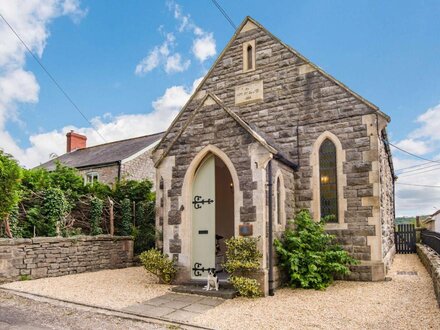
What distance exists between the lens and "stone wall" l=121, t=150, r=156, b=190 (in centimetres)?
1922

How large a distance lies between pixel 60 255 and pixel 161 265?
3746 millimetres

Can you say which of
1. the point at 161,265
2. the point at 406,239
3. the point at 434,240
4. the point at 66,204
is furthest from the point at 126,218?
the point at 406,239

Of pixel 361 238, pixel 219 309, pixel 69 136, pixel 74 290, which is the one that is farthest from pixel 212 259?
pixel 69 136

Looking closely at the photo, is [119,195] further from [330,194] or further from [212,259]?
[330,194]

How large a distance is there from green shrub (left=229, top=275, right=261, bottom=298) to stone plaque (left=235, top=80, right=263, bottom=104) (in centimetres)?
590

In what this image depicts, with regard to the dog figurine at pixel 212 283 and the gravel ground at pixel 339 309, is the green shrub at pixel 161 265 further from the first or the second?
the gravel ground at pixel 339 309

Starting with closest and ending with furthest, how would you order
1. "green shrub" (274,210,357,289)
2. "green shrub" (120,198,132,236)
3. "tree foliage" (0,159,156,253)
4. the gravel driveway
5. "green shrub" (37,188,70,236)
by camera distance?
the gravel driveway, "green shrub" (274,210,357,289), "tree foliage" (0,159,156,253), "green shrub" (37,188,70,236), "green shrub" (120,198,132,236)

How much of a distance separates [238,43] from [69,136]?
65.9 ft

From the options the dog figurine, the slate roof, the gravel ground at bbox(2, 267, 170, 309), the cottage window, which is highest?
the slate roof

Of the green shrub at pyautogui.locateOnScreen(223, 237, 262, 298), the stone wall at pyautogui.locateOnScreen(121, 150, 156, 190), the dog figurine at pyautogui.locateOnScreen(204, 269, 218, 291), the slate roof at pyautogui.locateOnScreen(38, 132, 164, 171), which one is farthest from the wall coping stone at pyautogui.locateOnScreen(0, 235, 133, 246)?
the slate roof at pyautogui.locateOnScreen(38, 132, 164, 171)

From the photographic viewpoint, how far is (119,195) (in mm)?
14055

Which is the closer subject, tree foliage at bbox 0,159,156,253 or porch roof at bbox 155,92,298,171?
porch roof at bbox 155,92,298,171

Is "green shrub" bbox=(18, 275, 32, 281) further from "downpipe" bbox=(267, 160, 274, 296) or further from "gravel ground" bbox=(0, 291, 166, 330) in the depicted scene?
"downpipe" bbox=(267, 160, 274, 296)

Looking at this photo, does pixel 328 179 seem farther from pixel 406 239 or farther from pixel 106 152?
pixel 106 152
